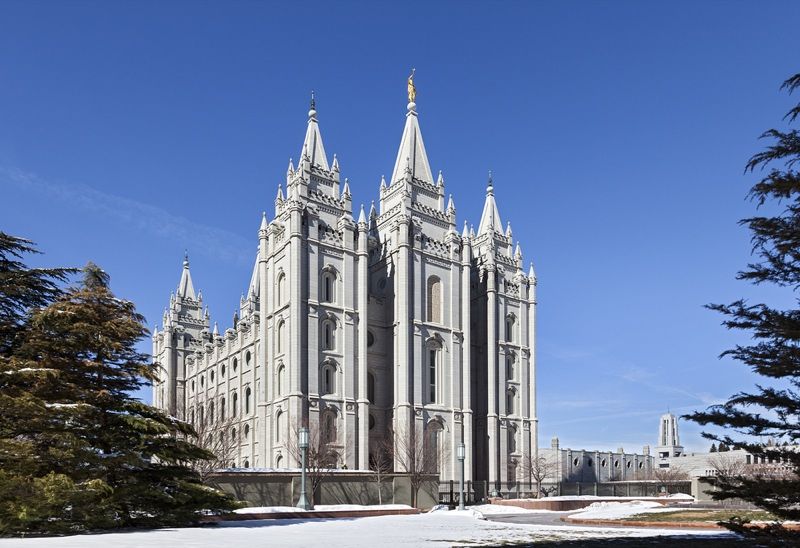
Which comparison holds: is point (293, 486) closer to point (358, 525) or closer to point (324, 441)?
point (358, 525)

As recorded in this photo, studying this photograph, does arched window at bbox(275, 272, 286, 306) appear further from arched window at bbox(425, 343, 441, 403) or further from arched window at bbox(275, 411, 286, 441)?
arched window at bbox(425, 343, 441, 403)

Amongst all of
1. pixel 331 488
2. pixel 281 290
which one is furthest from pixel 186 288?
pixel 331 488

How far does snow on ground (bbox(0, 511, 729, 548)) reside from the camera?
46.7ft

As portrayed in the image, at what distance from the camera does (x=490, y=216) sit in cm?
7244

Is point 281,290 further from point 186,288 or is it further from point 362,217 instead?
point 186,288

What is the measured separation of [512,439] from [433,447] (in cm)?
1074

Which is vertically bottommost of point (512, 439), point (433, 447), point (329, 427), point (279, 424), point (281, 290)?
point (512, 439)

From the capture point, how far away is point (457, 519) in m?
25.4

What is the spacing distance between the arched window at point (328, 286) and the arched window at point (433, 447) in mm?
12389

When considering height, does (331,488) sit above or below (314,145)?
below

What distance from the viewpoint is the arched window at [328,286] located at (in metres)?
57.4

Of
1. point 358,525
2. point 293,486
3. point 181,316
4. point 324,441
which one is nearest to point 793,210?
point 358,525

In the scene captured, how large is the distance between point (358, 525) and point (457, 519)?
548 cm

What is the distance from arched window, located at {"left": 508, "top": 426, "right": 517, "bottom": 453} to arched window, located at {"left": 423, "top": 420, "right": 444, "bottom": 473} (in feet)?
27.1
